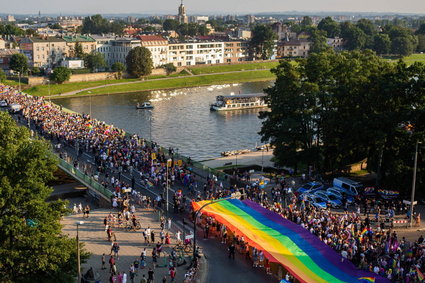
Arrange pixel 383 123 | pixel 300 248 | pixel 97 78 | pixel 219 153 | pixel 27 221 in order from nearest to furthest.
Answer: pixel 27 221 < pixel 300 248 < pixel 383 123 < pixel 219 153 < pixel 97 78

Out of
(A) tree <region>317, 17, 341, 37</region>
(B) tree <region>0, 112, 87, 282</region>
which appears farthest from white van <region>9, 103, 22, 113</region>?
(A) tree <region>317, 17, 341, 37</region>

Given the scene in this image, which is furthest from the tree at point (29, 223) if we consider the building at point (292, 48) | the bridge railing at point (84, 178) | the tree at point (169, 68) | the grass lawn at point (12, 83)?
the building at point (292, 48)

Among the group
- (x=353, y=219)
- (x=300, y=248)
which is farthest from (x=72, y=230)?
(x=353, y=219)

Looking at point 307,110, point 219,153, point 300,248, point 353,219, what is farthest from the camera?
point 219,153

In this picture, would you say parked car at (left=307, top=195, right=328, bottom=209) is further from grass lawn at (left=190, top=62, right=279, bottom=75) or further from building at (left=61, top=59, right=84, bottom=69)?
grass lawn at (left=190, top=62, right=279, bottom=75)

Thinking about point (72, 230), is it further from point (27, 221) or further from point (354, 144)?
point (354, 144)

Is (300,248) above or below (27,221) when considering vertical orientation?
below

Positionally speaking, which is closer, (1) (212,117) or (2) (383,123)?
(2) (383,123)
